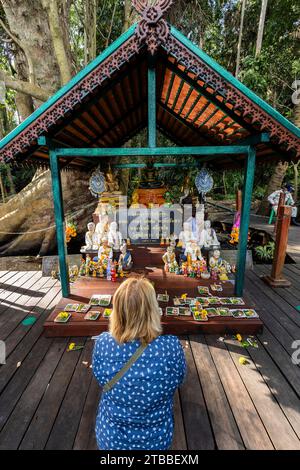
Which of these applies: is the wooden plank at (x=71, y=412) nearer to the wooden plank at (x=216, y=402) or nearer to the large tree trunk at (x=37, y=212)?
the wooden plank at (x=216, y=402)

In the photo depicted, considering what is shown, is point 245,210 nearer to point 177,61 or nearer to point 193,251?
point 193,251

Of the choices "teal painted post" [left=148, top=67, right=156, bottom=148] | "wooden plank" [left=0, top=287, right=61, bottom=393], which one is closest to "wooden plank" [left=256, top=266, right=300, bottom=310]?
"teal painted post" [left=148, top=67, right=156, bottom=148]

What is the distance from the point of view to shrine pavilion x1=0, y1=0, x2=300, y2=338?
3303mm

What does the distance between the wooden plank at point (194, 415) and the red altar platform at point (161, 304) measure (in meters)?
0.77

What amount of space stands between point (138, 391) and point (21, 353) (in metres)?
2.84

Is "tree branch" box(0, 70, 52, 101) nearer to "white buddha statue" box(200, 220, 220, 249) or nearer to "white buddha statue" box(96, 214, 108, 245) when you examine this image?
"white buddha statue" box(96, 214, 108, 245)

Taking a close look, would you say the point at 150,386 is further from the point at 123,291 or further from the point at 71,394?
the point at 71,394

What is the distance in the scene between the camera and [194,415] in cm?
269

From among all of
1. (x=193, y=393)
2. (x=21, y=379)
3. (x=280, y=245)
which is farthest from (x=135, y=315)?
(x=280, y=245)

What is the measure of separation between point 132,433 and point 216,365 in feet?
6.14

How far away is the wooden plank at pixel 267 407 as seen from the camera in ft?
8.05

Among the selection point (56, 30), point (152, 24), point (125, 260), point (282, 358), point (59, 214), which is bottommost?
point (282, 358)

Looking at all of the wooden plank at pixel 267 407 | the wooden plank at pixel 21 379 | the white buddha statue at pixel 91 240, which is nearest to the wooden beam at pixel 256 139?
the wooden plank at pixel 267 407
